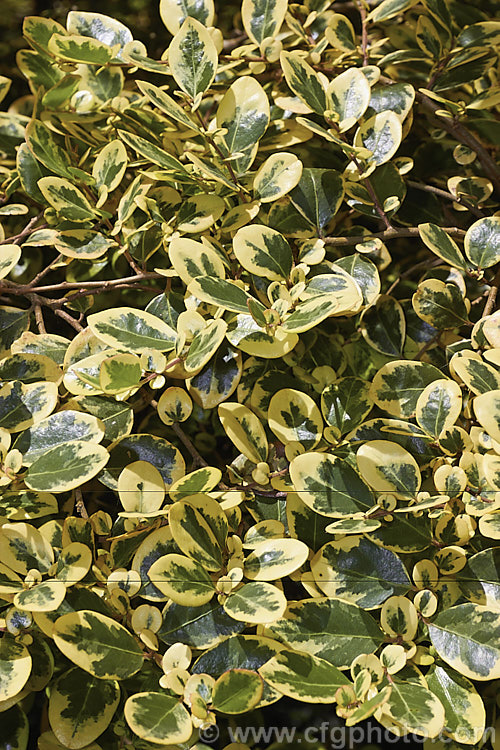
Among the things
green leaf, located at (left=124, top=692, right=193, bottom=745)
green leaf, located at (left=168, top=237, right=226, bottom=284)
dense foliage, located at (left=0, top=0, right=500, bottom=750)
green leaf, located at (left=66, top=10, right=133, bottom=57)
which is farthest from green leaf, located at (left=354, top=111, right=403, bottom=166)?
green leaf, located at (left=124, top=692, right=193, bottom=745)

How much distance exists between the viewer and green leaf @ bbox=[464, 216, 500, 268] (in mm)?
694

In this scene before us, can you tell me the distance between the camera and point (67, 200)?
2.34 feet

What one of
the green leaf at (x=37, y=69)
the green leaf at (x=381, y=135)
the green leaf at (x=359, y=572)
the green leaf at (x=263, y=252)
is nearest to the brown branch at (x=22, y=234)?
the green leaf at (x=37, y=69)

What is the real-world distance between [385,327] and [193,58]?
35cm

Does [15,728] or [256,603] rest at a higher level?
[256,603]

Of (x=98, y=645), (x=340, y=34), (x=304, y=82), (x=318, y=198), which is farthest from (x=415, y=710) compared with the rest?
(x=340, y=34)

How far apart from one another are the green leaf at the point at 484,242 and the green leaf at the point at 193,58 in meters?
0.32

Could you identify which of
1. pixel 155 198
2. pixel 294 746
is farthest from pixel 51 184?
pixel 294 746

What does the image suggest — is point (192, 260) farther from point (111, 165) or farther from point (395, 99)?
point (395, 99)

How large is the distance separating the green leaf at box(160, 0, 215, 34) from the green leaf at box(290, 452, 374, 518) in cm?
53

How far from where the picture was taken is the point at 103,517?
2.08 ft

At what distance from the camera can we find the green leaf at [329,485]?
0.58 metres

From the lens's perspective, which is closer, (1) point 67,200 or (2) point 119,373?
(2) point 119,373

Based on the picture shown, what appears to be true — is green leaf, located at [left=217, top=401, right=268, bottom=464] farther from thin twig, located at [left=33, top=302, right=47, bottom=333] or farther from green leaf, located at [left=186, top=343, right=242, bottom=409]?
thin twig, located at [left=33, top=302, right=47, bottom=333]
